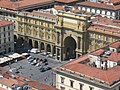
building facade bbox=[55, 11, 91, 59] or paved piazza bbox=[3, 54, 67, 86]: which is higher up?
building facade bbox=[55, 11, 91, 59]

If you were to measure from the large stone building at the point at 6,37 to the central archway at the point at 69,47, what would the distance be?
72.6ft

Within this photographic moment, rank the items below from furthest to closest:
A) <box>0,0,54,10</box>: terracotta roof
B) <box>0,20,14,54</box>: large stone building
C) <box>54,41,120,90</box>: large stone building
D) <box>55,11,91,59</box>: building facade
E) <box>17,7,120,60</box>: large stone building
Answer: <box>0,0,54,10</box>: terracotta roof → <box>0,20,14,54</box>: large stone building → <box>55,11,91,59</box>: building facade → <box>17,7,120,60</box>: large stone building → <box>54,41,120,90</box>: large stone building

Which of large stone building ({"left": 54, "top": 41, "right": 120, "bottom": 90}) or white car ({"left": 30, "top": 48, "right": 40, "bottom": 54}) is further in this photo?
white car ({"left": 30, "top": 48, "right": 40, "bottom": 54})

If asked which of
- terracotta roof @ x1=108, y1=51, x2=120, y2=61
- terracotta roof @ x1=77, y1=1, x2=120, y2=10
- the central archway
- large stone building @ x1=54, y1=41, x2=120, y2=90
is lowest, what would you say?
the central archway

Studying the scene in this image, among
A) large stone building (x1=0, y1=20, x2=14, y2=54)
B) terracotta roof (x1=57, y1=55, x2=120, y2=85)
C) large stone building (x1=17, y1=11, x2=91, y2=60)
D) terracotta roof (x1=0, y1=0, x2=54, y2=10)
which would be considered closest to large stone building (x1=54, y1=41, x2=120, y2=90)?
terracotta roof (x1=57, y1=55, x2=120, y2=85)

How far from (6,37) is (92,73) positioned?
6876 centimetres

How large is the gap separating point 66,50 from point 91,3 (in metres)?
39.7

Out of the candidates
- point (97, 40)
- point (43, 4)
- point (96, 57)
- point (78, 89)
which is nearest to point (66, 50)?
point (97, 40)

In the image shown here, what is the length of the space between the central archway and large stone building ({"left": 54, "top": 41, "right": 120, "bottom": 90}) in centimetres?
4525

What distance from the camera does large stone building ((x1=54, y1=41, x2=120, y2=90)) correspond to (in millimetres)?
89250

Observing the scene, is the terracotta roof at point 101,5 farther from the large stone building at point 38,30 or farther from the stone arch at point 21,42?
the stone arch at point 21,42

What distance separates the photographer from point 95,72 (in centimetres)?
9219

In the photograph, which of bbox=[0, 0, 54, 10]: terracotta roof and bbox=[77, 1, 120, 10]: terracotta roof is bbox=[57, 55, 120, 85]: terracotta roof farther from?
bbox=[77, 1, 120, 10]: terracotta roof

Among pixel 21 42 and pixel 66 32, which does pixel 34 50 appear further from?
pixel 66 32
